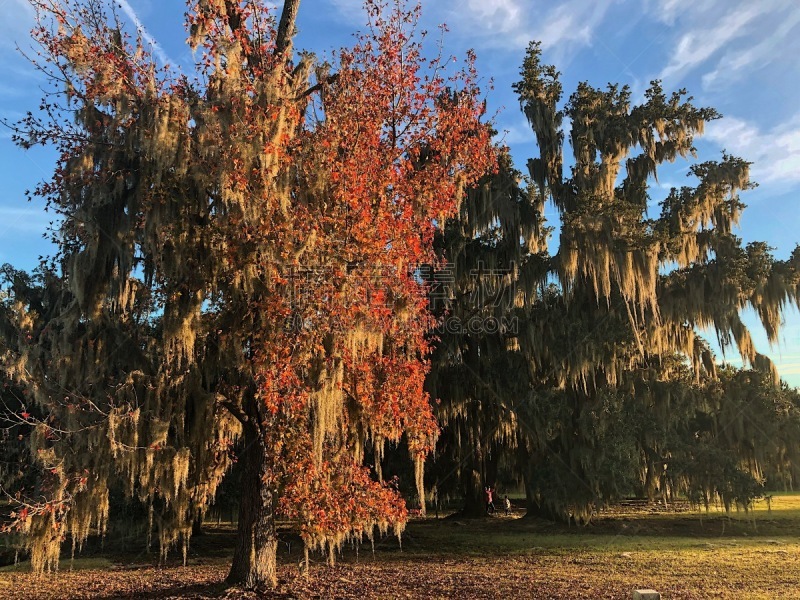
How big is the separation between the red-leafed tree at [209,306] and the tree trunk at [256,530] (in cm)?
3

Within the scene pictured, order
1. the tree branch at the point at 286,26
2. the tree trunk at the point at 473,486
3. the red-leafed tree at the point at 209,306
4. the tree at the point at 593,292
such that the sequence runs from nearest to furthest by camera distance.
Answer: the red-leafed tree at the point at 209,306 < the tree branch at the point at 286,26 < the tree at the point at 593,292 < the tree trunk at the point at 473,486

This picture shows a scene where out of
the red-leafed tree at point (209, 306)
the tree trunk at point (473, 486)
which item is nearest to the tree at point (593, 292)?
the tree trunk at point (473, 486)

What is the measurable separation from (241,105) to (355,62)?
11.1ft

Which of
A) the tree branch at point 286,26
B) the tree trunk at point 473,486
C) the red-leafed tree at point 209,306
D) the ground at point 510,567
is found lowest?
→ the ground at point 510,567

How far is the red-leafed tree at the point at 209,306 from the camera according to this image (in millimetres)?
7605

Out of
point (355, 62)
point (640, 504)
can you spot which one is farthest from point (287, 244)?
point (640, 504)

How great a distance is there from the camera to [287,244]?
25.3ft

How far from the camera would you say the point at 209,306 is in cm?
835

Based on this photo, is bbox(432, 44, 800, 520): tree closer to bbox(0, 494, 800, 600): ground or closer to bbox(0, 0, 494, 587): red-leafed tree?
bbox(0, 494, 800, 600): ground

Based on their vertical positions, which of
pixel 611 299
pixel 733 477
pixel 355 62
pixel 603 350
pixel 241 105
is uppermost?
pixel 355 62

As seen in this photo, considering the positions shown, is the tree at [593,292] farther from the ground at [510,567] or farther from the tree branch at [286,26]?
the tree branch at [286,26]

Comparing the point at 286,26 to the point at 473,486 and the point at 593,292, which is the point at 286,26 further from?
the point at 473,486

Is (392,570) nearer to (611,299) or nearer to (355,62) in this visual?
(611,299)

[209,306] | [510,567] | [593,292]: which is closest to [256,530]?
[209,306]
